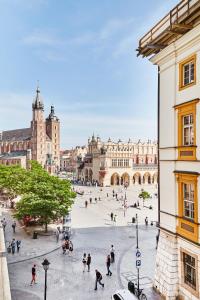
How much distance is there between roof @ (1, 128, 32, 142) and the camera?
14318 cm

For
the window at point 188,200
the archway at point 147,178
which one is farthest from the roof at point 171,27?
the archway at point 147,178

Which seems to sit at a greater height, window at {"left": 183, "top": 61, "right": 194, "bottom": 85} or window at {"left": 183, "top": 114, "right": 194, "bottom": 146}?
window at {"left": 183, "top": 61, "right": 194, "bottom": 85}

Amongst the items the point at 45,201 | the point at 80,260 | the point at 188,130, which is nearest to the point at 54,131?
the point at 45,201

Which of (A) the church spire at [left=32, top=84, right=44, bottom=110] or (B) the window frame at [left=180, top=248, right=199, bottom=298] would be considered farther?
(A) the church spire at [left=32, top=84, right=44, bottom=110]

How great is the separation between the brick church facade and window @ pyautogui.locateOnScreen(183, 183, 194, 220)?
110688mm

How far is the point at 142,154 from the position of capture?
110312mm

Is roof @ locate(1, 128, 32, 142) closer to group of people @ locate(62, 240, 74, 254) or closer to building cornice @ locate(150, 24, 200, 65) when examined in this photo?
group of people @ locate(62, 240, 74, 254)

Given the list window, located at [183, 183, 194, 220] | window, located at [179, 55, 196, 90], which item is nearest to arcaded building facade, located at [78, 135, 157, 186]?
window, located at [183, 183, 194, 220]

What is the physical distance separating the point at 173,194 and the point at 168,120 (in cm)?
373

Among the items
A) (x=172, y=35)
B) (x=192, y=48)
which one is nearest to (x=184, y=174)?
(x=192, y=48)

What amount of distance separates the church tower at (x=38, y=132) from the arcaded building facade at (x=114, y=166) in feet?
93.2

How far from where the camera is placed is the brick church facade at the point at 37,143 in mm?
125250

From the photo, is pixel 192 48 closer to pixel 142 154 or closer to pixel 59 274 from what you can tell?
pixel 59 274

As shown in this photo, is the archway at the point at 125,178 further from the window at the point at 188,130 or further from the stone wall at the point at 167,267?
the window at the point at 188,130
